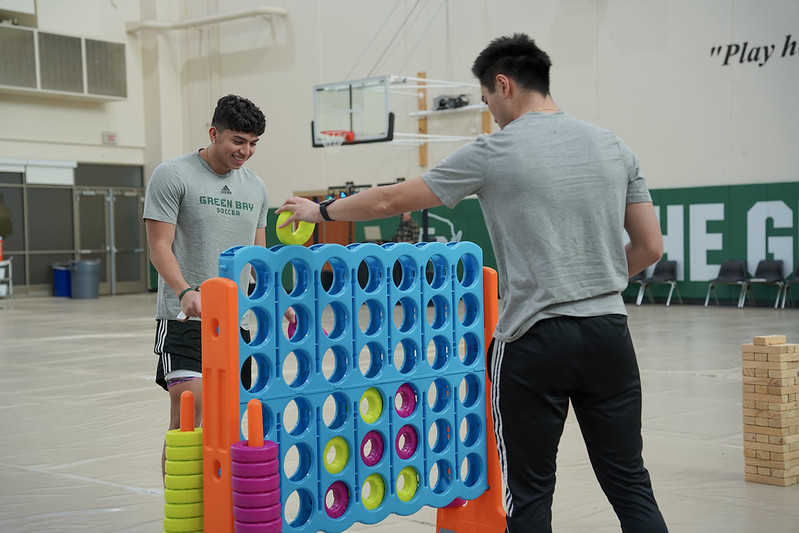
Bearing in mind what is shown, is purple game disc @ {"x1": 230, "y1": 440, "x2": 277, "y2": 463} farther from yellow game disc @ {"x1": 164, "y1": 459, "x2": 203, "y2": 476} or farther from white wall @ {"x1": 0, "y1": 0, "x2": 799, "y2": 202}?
white wall @ {"x1": 0, "y1": 0, "x2": 799, "y2": 202}

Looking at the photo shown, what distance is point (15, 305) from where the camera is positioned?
21.6 m

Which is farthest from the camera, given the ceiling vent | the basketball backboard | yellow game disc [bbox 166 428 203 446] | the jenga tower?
the ceiling vent

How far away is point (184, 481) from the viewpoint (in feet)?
10.5

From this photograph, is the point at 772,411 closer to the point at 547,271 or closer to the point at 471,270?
the point at 471,270

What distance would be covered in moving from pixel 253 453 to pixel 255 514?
207 millimetres

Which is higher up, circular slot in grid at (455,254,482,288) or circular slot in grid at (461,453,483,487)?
circular slot in grid at (455,254,482,288)

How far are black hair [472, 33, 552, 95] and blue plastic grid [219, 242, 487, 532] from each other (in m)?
0.97

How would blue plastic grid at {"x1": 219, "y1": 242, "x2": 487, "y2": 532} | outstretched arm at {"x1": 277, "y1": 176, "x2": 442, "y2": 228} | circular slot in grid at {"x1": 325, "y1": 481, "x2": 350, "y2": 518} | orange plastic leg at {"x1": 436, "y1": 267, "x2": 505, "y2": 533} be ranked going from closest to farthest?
1. outstretched arm at {"x1": 277, "y1": 176, "x2": 442, "y2": 228}
2. blue plastic grid at {"x1": 219, "y1": 242, "x2": 487, "y2": 532}
3. circular slot in grid at {"x1": 325, "y1": 481, "x2": 350, "y2": 518}
4. orange plastic leg at {"x1": 436, "y1": 267, "x2": 505, "y2": 533}

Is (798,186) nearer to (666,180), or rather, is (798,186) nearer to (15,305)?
(666,180)

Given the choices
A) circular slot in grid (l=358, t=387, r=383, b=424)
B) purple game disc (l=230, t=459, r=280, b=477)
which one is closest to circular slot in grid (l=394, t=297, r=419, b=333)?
circular slot in grid (l=358, t=387, r=383, b=424)

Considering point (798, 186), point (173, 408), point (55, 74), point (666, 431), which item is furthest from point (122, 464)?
point (55, 74)

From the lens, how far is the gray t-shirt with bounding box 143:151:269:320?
3936 millimetres

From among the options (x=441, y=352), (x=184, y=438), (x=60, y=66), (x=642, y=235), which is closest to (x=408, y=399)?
(x=441, y=352)

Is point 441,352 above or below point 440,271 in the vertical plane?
below
